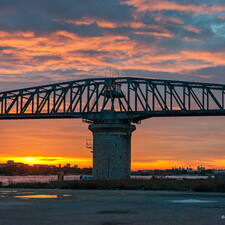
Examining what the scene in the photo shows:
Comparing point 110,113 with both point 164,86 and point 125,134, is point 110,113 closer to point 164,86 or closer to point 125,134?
point 125,134

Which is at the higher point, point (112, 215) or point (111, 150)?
point (111, 150)

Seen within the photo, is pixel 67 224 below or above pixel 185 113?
below

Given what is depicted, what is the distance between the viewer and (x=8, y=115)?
106 m

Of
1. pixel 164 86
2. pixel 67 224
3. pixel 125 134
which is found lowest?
pixel 67 224

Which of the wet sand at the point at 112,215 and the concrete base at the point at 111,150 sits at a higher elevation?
the concrete base at the point at 111,150

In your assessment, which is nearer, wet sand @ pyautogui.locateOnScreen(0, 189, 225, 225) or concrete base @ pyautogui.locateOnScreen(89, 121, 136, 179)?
wet sand @ pyautogui.locateOnScreen(0, 189, 225, 225)

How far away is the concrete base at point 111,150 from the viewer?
3607 inches

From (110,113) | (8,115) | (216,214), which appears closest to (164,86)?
(110,113)

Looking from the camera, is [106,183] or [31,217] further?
[106,183]

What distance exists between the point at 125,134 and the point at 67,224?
71.0 metres

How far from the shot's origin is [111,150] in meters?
92.1

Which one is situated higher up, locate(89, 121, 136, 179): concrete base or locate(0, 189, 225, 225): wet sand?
locate(89, 121, 136, 179): concrete base

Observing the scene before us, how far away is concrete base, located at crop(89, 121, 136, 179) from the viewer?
9162cm

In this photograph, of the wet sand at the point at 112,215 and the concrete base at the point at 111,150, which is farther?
the concrete base at the point at 111,150
